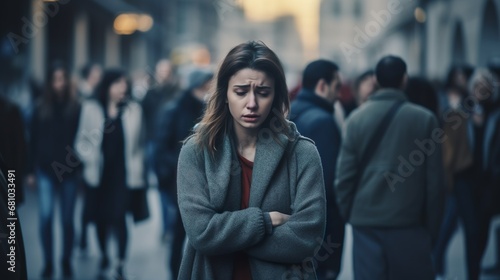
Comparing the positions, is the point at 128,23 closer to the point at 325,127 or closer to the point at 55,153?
the point at 55,153

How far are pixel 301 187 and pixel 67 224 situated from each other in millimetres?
6318

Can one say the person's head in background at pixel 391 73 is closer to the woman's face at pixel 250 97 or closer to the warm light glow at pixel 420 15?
the woman's face at pixel 250 97

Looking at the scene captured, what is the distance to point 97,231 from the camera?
31.0 feet

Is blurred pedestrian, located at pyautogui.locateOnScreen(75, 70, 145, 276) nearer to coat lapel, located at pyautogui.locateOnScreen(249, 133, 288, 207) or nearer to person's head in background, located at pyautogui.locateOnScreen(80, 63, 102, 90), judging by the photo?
person's head in background, located at pyautogui.locateOnScreen(80, 63, 102, 90)

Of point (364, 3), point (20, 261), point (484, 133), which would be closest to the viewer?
point (20, 261)

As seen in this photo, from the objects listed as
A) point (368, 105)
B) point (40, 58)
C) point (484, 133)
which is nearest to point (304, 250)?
point (368, 105)

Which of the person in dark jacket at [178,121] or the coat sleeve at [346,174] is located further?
the person in dark jacket at [178,121]

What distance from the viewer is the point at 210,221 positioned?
3.70 metres

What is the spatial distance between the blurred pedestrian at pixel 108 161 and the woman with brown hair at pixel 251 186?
18.1 ft

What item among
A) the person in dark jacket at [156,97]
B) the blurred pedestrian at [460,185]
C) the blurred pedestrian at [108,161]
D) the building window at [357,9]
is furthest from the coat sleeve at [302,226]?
the building window at [357,9]

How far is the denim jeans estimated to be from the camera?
9.50 metres

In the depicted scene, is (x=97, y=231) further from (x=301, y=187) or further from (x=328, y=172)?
(x=301, y=187)

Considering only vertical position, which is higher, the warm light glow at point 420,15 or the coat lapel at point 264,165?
the warm light glow at point 420,15

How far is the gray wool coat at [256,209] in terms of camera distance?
12.1ft
